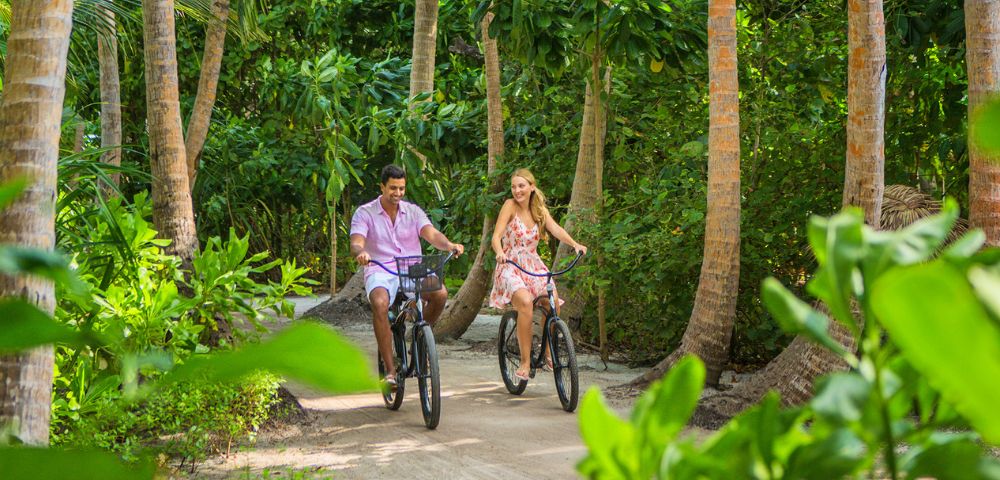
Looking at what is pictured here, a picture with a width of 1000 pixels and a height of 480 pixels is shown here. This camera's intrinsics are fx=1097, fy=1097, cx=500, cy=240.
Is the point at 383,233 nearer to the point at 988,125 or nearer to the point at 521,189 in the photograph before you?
the point at 521,189

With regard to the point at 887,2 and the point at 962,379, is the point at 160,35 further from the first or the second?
the point at 962,379

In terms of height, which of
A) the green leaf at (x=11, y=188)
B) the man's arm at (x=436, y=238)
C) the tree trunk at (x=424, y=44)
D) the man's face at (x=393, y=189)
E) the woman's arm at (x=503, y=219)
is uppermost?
the tree trunk at (x=424, y=44)

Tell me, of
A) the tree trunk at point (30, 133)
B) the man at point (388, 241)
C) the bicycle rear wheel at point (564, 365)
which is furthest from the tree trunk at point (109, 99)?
the tree trunk at point (30, 133)

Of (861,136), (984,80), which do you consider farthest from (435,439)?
(984,80)

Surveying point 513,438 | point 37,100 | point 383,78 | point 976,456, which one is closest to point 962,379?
point 976,456

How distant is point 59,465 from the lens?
0.91 feet

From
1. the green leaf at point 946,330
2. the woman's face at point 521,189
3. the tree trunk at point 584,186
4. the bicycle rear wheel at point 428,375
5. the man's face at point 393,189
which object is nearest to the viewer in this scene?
the green leaf at point 946,330

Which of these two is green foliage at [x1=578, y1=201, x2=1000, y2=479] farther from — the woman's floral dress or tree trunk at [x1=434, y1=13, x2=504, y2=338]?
tree trunk at [x1=434, y1=13, x2=504, y2=338]

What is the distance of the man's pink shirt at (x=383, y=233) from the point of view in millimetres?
7023

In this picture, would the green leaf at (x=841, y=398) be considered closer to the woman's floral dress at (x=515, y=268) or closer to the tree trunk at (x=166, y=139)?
the tree trunk at (x=166, y=139)

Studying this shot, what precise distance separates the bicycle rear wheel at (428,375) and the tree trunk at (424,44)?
5.28 meters

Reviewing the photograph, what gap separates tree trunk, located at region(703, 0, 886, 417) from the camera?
604cm

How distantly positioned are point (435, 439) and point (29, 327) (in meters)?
6.06

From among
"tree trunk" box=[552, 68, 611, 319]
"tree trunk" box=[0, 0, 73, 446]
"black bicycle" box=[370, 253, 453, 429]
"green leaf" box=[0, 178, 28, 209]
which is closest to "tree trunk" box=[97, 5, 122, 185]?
"tree trunk" box=[552, 68, 611, 319]
